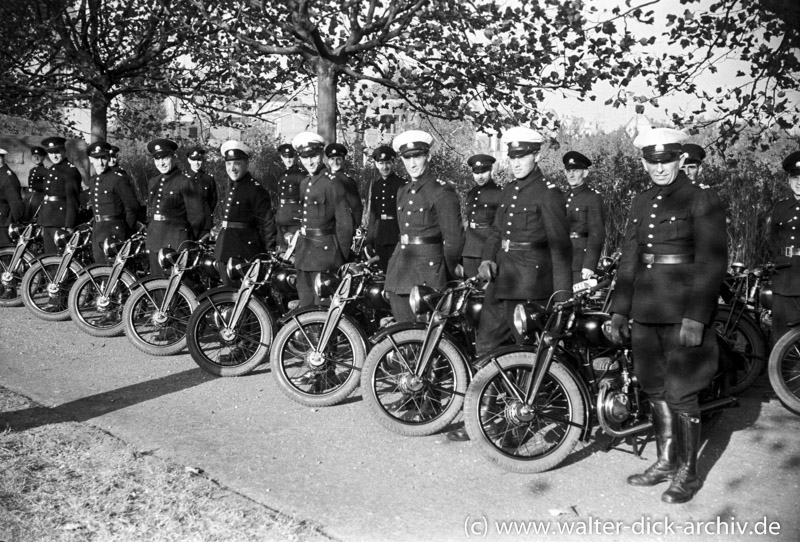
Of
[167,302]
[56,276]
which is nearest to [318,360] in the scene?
[167,302]

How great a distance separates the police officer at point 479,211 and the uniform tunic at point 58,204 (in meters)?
4.89

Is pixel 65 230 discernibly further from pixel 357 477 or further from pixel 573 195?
pixel 357 477

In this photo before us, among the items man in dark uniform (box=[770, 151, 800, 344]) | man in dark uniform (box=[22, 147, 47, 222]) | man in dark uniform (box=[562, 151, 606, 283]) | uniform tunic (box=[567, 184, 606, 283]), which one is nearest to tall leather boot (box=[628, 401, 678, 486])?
man in dark uniform (box=[770, 151, 800, 344])

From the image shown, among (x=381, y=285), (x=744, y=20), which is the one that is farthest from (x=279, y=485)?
(x=744, y=20)

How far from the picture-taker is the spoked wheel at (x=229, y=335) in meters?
7.18

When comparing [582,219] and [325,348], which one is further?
Result: [582,219]

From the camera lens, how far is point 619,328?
503cm

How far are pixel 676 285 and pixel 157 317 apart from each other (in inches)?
195

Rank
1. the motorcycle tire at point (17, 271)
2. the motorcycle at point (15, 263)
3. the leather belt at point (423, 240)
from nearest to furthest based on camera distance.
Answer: the leather belt at point (423, 240), the motorcycle tire at point (17, 271), the motorcycle at point (15, 263)

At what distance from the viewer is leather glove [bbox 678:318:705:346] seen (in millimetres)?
4551

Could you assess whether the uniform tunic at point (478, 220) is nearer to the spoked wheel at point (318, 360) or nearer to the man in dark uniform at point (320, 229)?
the man in dark uniform at point (320, 229)

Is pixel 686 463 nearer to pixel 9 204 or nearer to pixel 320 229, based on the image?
pixel 320 229

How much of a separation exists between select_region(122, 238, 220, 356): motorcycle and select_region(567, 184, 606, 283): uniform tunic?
11.8 feet

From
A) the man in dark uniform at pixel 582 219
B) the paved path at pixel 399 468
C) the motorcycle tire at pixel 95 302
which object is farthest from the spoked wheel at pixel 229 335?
the man in dark uniform at pixel 582 219
